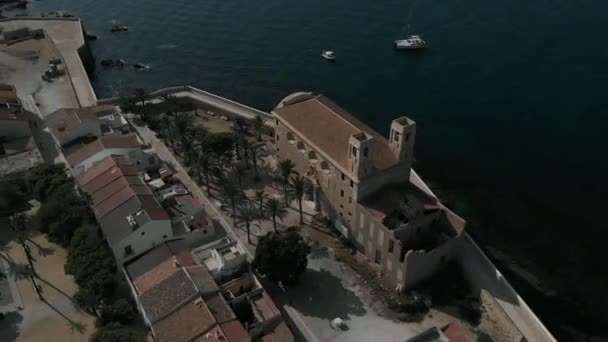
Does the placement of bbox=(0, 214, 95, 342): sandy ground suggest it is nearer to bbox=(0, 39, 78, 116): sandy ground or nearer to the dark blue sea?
bbox=(0, 39, 78, 116): sandy ground

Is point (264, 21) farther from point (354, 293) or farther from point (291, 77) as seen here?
point (354, 293)

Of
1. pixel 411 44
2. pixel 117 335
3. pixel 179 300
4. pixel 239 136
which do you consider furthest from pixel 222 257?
pixel 411 44

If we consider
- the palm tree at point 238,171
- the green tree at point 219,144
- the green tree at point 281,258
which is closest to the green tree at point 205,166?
the green tree at point 219,144

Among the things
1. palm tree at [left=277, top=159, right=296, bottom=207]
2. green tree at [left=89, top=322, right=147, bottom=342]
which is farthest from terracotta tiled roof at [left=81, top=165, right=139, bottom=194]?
green tree at [left=89, top=322, right=147, bottom=342]

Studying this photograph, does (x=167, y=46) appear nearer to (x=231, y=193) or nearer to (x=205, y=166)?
(x=205, y=166)

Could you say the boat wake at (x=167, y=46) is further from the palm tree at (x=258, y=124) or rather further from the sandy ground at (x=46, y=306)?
the sandy ground at (x=46, y=306)

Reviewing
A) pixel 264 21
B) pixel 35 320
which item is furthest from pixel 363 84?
pixel 35 320
